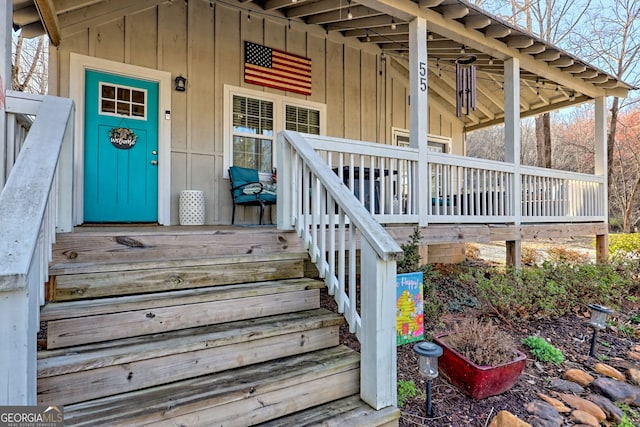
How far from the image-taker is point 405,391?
2.23 metres

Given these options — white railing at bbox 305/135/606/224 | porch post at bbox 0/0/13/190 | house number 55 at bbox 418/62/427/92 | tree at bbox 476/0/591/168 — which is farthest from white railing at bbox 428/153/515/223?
tree at bbox 476/0/591/168

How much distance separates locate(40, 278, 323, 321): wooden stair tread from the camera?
1726 mm

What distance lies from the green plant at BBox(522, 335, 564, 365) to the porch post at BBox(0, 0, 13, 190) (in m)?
3.83

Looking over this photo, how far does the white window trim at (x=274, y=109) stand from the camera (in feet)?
16.2

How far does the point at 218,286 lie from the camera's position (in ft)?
7.44

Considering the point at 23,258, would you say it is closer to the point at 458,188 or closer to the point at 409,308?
the point at 409,308

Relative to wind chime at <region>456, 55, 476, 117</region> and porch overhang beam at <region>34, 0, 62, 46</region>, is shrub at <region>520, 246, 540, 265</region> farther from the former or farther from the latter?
porch overhang beam at <region>34, 0, 62, 46</region>

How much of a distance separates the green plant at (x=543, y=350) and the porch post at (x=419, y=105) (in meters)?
1.50

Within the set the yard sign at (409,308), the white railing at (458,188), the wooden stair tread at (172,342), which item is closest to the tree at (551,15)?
the white railing at (458,188)

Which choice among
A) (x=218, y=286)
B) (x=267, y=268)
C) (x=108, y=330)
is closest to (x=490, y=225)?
(x=267, y=268)

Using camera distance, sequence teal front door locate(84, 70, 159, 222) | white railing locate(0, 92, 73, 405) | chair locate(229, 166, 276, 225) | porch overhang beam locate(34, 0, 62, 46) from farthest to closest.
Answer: chair locate(229, 166, 276, 225)
teal front door locate(84, 70, 159, 222)
porch overhang beam locate(34, 0, 62, 46)
white railing locate(0, 92, 73, 405)

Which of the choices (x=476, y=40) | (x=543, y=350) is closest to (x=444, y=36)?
(x=476, y=40)

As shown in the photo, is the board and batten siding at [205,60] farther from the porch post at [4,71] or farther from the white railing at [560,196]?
the white railing at [560,196]

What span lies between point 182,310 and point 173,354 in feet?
0.95
